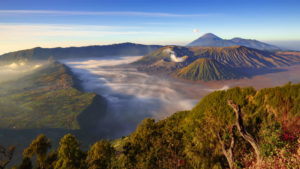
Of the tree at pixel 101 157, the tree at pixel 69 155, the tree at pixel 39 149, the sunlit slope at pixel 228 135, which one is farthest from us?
the tree at pixel 39 149

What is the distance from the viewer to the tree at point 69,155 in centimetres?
2980

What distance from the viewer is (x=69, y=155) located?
31.6 m

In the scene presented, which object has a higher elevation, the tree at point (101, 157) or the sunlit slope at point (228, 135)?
the sunlit slope at point (228, 135)

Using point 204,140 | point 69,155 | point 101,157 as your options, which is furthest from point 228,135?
point 69,155

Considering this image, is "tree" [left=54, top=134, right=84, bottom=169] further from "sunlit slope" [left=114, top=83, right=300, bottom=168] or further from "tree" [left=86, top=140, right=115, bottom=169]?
"sunlit slope" [left=114, top=83, right=300, bottom=168]

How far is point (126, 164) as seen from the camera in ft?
104

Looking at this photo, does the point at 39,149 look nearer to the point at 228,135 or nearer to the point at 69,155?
the point at 69,155

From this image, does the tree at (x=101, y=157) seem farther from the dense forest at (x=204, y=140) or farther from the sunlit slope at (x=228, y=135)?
the sunlit slope at (x=228, y=135)

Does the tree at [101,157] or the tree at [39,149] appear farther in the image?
the tree at [39,149]

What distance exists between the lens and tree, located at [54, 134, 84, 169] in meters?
29.8

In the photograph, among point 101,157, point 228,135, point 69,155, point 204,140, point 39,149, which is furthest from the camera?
point 39,149

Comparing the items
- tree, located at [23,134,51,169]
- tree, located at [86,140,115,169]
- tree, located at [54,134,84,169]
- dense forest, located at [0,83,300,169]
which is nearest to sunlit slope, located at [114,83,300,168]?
dense forest, located at [0,83,300,169]

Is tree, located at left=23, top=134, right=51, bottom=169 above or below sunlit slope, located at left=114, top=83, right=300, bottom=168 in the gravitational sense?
below

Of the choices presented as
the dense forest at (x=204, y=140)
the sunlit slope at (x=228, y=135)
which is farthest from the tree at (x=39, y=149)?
the sunlit slope at (x=228, y=135)
